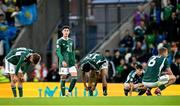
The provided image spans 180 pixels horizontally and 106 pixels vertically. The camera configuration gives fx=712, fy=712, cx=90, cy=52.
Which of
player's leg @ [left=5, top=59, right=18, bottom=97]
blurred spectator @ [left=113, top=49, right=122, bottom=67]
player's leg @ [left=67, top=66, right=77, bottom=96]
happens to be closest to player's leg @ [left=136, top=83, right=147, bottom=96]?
player's leg @ [left=67, top=66, right=77, bottom=96]

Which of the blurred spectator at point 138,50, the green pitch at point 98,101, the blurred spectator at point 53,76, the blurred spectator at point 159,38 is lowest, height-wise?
the blurred spectator at point 53,76

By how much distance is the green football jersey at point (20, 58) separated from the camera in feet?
55.0

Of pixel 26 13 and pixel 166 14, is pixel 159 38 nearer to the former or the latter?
pixel 166 14

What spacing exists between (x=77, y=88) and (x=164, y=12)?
551 cm

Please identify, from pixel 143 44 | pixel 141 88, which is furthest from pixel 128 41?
pixel 141 88

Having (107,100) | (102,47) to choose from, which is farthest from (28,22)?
(107,100)

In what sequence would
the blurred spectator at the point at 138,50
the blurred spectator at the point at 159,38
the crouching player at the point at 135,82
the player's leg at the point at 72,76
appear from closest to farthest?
the player's leg at the point at 72,76
the crouching player at the point at 135,82
the blurred spectator at the point at 159,38
the blurred spectator at the point at 138,50

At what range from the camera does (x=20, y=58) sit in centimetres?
1689

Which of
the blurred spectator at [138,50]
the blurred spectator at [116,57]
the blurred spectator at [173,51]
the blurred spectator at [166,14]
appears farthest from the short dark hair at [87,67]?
the blurred spectator at [166,14]

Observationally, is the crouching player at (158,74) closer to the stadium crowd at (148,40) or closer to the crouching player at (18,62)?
the crouching player at (18,62)

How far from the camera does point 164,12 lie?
76.6 feet

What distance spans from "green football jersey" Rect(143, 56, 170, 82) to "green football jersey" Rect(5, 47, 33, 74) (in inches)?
112

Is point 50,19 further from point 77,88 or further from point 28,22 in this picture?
point 77,88

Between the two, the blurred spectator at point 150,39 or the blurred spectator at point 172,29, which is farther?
the blurred spectator at point 150,39
